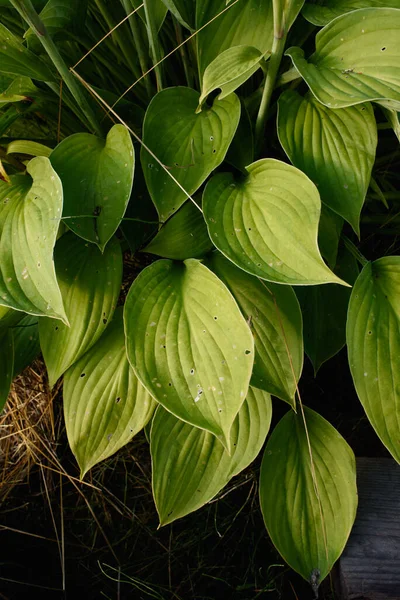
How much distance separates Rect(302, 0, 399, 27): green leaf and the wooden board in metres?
0.78

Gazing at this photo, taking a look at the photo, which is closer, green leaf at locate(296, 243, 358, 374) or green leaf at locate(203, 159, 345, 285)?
green leaf at locate(203, 159, 345, 285)

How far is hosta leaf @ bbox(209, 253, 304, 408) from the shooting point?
2.68 ft

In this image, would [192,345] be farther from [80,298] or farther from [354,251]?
[354,251]

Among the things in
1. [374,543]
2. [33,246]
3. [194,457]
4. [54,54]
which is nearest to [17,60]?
[54,54]

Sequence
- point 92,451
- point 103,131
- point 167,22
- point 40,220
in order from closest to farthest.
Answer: point 40,220 → point 92,451 → point 103,131 → point 167,22

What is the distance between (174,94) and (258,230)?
0.29m

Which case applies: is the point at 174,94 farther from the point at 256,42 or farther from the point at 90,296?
the point at 90,296

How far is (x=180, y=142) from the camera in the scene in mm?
854

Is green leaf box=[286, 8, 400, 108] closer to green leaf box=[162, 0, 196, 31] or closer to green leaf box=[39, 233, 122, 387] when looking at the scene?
green leaf box=[162, 0, 196, 31]

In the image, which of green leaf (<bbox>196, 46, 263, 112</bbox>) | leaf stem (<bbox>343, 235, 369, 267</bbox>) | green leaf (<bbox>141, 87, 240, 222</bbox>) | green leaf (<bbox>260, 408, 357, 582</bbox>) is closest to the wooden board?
green leaf (<bbox>260, 408, 357, 582</bbox>)

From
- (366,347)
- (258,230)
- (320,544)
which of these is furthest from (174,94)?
(320,544)

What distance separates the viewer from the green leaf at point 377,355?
0.79m

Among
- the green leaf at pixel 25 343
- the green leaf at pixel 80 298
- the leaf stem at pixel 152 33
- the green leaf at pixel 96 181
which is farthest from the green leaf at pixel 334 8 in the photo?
the green leaf at pixel 25 343

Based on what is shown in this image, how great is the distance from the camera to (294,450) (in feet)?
3.00
